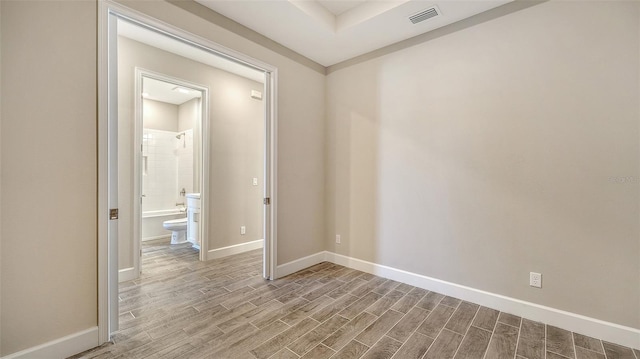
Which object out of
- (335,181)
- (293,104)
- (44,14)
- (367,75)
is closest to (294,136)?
(293,104)

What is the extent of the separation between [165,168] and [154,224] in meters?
1.24

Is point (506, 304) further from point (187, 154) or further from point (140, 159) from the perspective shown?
point (187, 154)

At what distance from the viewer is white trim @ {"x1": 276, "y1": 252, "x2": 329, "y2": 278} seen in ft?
10.2

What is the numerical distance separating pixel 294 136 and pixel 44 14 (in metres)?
2.21

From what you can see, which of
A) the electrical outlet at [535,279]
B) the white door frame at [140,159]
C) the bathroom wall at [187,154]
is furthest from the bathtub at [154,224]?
the electrical outlet at [535,279]

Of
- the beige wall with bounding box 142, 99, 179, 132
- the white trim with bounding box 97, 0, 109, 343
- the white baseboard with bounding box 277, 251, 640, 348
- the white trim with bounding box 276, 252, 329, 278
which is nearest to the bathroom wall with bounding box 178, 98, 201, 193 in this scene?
the beige wall with bounding box 142, 99, 179, 132

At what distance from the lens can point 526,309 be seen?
221 cm

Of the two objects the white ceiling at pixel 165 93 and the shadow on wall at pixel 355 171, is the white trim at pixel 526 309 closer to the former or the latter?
the shadow on wall at pixel 355 171

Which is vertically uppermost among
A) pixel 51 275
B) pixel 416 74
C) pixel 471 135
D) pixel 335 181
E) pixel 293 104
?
pixel 416 74

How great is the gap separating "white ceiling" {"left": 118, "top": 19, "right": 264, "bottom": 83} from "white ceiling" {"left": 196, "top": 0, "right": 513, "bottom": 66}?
496mm

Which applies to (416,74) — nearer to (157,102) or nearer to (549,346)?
(549,346)

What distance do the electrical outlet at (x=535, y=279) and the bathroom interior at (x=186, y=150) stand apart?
269cm

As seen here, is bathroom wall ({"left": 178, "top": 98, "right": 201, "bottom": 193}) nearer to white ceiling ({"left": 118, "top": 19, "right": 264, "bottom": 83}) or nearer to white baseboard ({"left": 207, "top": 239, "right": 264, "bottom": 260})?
white ceiling ({"left": 118, "top": 19, "right": 264, "bottom": 83})

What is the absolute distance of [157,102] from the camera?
545 centimetres
